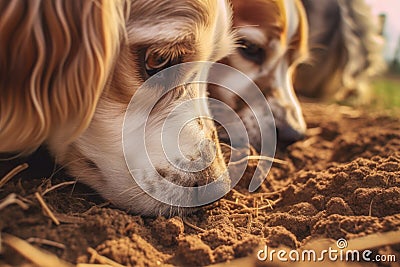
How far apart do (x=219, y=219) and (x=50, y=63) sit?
1.04 metres

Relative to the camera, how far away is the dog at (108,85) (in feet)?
7.03

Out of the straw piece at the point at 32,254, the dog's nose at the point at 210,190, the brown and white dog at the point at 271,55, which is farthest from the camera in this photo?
the brown and white dog at the point at 271,55

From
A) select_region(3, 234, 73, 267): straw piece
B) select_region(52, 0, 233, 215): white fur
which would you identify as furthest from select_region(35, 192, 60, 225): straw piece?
select_region(52, 0, 233, 215): white fur

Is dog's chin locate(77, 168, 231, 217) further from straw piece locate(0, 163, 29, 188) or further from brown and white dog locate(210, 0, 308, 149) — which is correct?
brown and white dog locate(210, 0, 308, 149)

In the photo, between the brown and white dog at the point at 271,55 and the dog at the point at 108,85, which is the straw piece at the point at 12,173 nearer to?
the dog at the point at 108,85

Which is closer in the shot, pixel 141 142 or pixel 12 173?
pixel 12 173

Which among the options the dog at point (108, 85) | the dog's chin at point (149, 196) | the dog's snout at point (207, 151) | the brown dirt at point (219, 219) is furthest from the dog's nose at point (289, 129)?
the dog's chin at point (149, 196)

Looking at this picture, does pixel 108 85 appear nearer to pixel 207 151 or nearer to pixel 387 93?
pixel 207 151

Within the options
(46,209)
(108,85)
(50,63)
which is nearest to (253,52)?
(108,85)

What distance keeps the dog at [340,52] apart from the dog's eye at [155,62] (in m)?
3.04

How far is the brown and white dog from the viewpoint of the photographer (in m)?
3.78

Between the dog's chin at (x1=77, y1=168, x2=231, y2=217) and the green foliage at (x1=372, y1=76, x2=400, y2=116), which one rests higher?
the green foliage at (x1=372, y1=76, x2=400, y2=116)

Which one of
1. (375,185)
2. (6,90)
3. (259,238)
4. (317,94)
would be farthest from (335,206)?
(317,94)

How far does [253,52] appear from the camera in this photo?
4.04 meters
